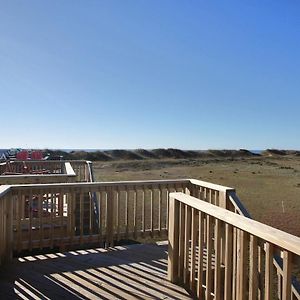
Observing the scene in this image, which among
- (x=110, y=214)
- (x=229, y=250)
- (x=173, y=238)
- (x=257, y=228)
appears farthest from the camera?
(x=110, y=214)

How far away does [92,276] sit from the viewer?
146 inches

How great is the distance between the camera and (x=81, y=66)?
595 inches

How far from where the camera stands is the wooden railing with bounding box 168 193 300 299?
6.33ft

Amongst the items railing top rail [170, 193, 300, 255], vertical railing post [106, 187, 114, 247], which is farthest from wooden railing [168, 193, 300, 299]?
vertical railing post [106, 187, 114, 247]

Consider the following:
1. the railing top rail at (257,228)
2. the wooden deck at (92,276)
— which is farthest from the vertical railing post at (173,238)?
the railing top rail at (257,228)

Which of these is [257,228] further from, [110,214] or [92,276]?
[110,214]

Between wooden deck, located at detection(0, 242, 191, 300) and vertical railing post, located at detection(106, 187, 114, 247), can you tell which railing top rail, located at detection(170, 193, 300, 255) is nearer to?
wooden deck, located at detection(0, 242, 191, 300)

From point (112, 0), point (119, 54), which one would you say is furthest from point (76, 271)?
point (119, 54)

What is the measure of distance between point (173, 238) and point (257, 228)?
150 centimetres

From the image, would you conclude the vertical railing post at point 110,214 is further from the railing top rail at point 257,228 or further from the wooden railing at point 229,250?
the railing top rail at point 257,228

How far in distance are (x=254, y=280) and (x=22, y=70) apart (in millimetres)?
14338

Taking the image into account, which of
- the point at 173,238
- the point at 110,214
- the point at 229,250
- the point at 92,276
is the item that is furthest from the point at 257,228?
the point at 110,214

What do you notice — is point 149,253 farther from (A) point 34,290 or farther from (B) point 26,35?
(B) point 26,35

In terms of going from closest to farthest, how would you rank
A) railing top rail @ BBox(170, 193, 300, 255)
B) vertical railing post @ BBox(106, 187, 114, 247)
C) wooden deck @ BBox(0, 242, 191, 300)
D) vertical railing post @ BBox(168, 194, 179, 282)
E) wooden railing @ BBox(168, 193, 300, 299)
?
1. railing top rail @ BBox(170, 193, 300, 255)
2. wooden railing @ BBox(168, 193, 300, 299)
3. wooden deck @ BBox(0, 242, 191, 300)
4. vertical railing post @ BBox(168, 194, 179, 282)
5. vertical railing post @ BBox(106, 187, 114, 247)
